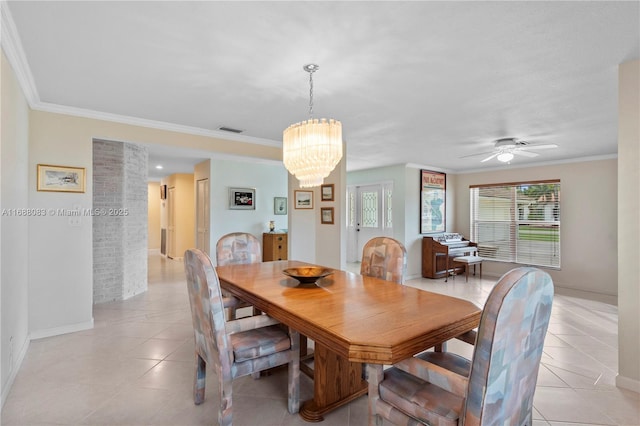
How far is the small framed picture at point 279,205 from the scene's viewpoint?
6.75 metres

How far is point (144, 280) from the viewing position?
495 centimetres

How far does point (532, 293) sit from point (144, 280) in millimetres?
5261

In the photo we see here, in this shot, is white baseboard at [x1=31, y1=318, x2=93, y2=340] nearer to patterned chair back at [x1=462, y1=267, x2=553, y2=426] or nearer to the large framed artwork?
patterned chair back at [x1=462, y1=267, x2=553, y2=426]

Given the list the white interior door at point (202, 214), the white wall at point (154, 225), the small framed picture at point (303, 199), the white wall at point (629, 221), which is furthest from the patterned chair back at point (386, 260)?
the white wall at point (154, 225)

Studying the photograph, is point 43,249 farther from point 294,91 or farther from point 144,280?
point 294,91

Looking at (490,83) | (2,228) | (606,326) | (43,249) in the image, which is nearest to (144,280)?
(43,249)

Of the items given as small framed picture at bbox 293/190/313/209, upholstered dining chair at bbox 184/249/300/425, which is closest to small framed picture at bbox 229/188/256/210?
small framed picture at bbox 293/190/313/209

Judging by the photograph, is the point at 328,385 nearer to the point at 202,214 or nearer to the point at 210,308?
the point at 210,308

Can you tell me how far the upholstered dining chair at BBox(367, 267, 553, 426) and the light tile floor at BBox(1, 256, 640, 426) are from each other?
27.5 inches

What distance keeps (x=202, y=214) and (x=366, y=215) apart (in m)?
3.72

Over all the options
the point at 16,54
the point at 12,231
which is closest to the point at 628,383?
the point at 12,231

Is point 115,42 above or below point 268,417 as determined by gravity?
above

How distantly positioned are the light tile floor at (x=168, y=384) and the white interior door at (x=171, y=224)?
4.42 metres

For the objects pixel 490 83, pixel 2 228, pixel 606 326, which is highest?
pixel 490 83
